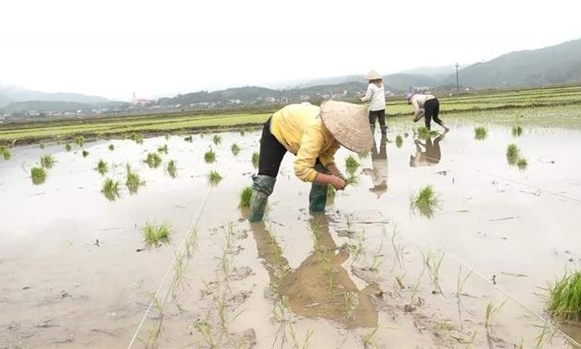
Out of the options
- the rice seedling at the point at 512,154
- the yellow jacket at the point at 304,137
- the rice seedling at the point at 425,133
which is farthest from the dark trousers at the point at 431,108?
the yellow jacket at the point at 304,137

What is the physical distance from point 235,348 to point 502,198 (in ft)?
10.2

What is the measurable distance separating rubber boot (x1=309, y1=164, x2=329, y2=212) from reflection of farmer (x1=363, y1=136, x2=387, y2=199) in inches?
30.5

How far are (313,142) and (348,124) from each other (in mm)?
282

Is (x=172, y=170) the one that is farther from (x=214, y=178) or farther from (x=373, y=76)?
(x=373, y=76)

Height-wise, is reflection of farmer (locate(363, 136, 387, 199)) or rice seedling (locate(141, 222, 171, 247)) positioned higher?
rice seedling (locate(141, 222, 171, 247))

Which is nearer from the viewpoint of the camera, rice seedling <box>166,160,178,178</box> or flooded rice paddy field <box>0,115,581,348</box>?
flooded rice paddy field <box>0,115,581,348</box>

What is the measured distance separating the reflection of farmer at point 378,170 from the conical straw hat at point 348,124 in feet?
4.83

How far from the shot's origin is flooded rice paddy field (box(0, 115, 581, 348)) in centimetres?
217

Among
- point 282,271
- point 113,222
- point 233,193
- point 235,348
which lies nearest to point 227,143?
point 233,193

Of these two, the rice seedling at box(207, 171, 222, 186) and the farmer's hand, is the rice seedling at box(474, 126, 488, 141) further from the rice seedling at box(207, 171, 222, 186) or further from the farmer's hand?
the farmer's hand

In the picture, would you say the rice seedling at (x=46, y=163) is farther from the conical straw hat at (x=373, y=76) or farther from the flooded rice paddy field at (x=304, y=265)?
the conical straw hat at (x=373, y=76)

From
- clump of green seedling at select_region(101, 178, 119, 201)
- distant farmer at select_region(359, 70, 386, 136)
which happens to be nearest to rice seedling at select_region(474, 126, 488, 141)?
distant farmer at select_region(359, 70, 386, 136)

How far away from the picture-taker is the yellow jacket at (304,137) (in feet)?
11.4

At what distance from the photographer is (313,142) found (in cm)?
350
